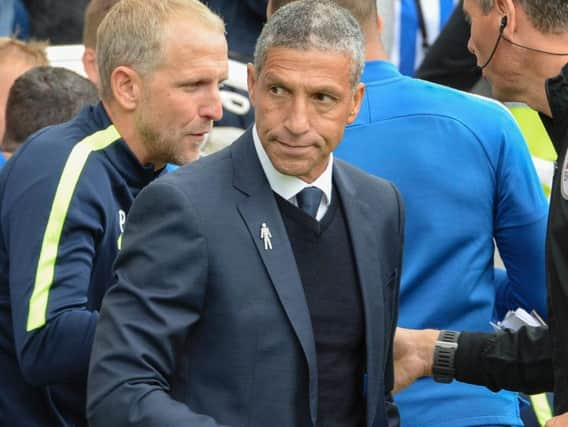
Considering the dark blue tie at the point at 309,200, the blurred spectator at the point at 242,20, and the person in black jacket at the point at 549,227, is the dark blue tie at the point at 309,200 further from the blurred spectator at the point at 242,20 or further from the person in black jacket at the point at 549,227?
the blurred spectator at the point at 242,20

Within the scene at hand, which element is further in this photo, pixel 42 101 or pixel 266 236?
pixel 42 101

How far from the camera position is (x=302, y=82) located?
3584 mm

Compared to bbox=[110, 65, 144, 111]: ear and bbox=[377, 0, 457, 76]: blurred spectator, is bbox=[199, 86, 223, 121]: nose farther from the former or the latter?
bbox=[377, 0, 457, 76]: blurred spectator

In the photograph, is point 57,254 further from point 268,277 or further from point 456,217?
point 456,217

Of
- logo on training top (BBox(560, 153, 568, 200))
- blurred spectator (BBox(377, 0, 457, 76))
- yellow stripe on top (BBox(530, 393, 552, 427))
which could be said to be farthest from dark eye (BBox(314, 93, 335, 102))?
blurred spectator (BBox(377, 0, 457, 76))

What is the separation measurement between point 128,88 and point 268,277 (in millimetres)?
1327

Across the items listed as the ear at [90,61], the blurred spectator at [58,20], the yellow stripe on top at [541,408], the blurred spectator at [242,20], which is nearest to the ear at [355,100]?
the yellow stripe on top at [541,408]

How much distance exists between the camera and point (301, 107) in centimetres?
360

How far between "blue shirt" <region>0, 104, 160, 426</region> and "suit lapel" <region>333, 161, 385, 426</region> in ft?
2.78

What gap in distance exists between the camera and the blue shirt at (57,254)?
4.07 metres

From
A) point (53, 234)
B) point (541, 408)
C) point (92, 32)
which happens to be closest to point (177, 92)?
point (53, 234)

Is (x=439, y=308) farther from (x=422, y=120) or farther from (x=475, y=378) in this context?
(x=422, y=120)

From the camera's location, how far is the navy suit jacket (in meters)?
3.34

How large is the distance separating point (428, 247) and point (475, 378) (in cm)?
47
